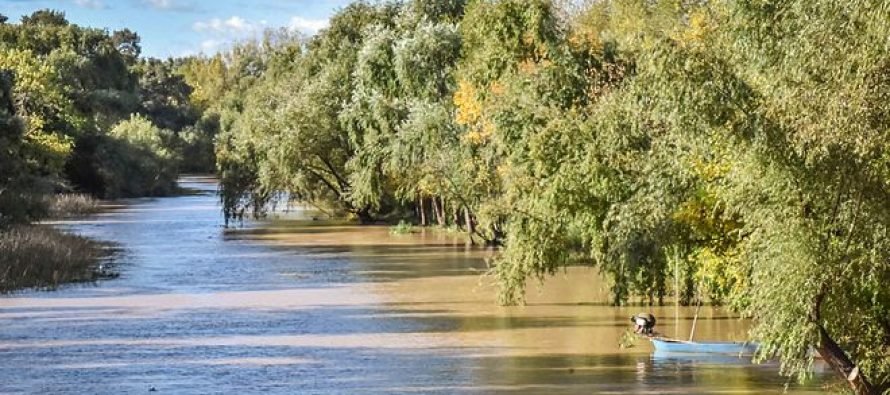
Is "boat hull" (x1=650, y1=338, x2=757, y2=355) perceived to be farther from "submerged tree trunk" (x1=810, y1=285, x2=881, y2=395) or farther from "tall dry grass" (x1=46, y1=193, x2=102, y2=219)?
"tall dry grass" (x1=46, y1=193, x2=102, y2=219)

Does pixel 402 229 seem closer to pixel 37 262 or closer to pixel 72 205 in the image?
pixel 72 205

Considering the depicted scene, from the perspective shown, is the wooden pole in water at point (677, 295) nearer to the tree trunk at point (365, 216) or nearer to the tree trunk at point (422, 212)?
the tree trunk at point (422, 212)

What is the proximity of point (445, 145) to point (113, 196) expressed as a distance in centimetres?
4165

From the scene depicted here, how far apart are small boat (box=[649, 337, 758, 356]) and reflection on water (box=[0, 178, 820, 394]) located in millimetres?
268

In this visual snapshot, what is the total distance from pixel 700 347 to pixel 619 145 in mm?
3894

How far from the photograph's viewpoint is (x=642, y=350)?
2644 cm

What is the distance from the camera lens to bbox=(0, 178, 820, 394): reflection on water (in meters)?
23.4

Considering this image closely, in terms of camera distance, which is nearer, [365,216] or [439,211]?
[439,211]

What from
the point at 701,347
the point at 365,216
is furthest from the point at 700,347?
the point at 365,216

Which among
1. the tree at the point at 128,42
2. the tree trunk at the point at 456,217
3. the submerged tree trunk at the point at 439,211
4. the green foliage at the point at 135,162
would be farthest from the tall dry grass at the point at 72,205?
the tree at the point at 128,42

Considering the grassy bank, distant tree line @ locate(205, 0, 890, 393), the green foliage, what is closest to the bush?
distant tree line @ locate(205, 0, 890, 393)

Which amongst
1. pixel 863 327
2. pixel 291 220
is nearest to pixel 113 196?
pixel 291 220

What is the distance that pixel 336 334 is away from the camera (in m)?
29.1

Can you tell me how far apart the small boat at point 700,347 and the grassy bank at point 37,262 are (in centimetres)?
1693
